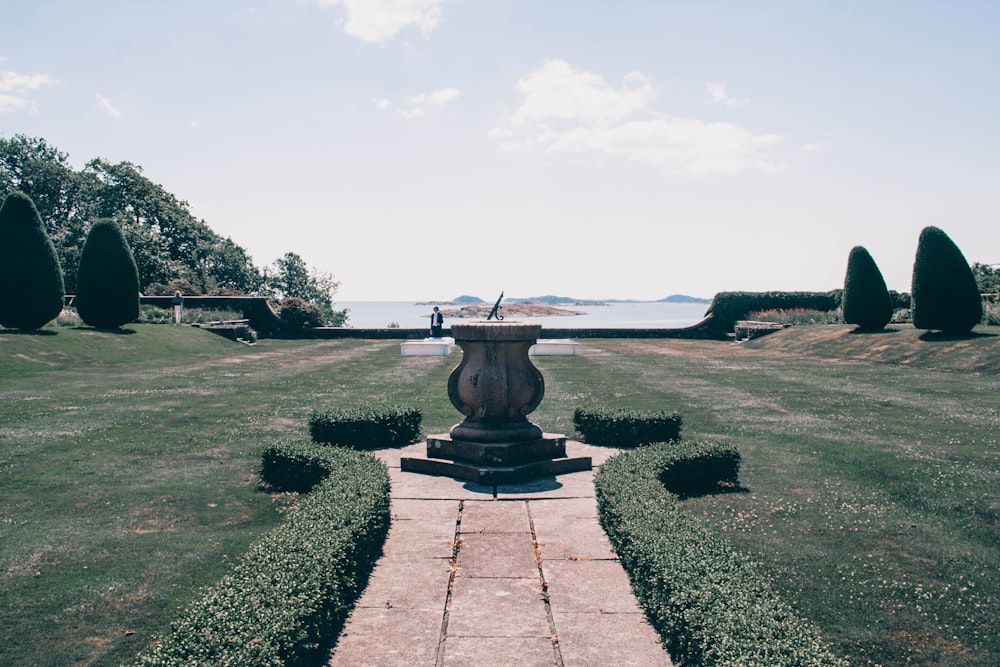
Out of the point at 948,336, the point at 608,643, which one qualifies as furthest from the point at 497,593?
the point at 948,336

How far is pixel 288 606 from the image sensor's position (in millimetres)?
3992

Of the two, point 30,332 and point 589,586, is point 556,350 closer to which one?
point 30,332

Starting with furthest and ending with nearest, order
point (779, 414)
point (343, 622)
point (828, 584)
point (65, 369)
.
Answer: point (65, 369), point (779, 414), point (828, 584), point (343, 622)

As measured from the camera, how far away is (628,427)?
10391 millimetres

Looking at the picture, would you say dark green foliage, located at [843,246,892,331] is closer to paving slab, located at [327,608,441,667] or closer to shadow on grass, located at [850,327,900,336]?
shadow on grass, located at [850,327,900,336]

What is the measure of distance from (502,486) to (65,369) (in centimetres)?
1802

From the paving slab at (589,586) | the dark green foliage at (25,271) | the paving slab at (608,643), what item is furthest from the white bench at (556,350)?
the paving slab at (608,643)

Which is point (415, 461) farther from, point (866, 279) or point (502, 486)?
point (866, 279)

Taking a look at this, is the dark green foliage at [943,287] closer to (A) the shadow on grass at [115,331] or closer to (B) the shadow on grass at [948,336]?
(B) the shadow on grass at [948,336]

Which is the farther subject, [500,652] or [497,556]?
[497,556]

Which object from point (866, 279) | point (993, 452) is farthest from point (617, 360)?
point (993, 452)

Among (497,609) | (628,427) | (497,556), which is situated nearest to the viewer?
(497,609)

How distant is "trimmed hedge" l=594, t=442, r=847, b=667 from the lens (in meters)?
3.49

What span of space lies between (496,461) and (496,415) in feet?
1.94
